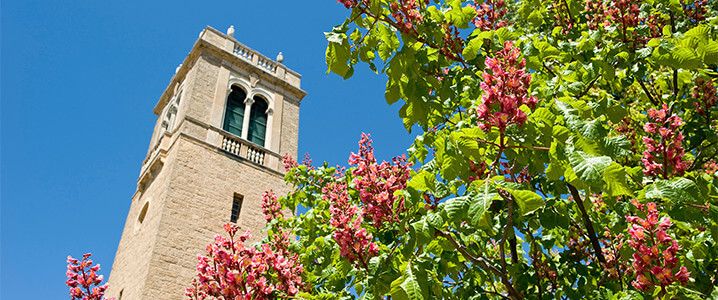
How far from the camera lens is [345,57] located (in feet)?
10.1

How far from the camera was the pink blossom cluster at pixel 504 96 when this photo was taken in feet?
7.66

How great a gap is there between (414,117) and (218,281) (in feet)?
6.34

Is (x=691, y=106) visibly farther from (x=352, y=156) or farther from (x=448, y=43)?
(x=352, y=156)

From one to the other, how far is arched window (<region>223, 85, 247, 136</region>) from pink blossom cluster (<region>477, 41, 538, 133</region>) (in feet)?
59.7

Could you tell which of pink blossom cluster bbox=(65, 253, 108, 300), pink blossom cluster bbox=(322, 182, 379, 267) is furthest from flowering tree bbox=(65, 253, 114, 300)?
pink blossom cluster bbox=(322, 182, 379, 267)

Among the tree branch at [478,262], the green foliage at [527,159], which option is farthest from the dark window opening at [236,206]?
the tree branch at [478,262]

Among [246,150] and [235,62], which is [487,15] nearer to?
[246,150]

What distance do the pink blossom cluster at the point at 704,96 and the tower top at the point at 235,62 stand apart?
19.4 metres

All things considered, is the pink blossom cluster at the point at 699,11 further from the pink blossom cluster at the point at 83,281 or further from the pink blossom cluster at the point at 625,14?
the pink blossom cluster at the point at 83,281

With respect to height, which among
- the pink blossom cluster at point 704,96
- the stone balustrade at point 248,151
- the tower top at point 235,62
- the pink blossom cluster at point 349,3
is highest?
the tower top at point 235,62

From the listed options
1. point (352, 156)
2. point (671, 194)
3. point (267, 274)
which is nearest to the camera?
point (671, 194)

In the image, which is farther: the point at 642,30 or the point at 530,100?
the point at 642,30

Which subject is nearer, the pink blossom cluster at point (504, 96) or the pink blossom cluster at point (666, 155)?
the pink blossom cluster at point (504, 96)

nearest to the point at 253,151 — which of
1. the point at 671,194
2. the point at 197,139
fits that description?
the point at 197,139
